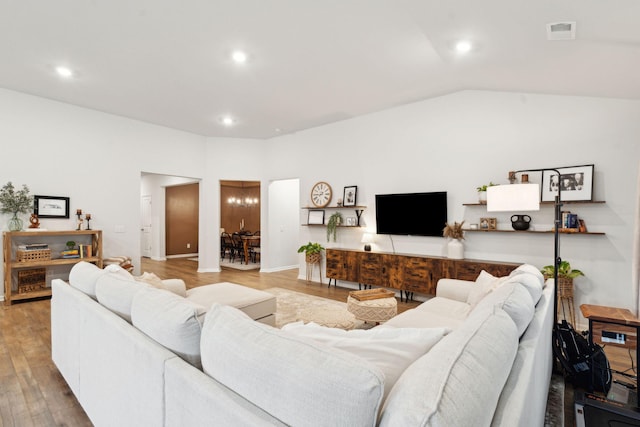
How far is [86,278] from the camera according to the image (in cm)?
222

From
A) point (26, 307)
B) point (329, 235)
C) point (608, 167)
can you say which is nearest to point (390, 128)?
point (329, 235)

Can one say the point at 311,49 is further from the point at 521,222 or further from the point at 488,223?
the point at 521,222

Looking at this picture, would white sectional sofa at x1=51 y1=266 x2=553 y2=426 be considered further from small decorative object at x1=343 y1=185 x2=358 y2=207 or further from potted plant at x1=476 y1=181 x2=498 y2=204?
small decorative object at x1=343 y1=185 x2=358 y2=207

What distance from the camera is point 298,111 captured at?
5.68 m

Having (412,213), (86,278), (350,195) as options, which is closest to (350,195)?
(350,195)

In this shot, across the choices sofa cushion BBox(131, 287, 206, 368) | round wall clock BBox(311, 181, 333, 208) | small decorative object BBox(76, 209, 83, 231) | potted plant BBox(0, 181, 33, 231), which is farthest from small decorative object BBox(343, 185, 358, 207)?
potted plant BBox(0, 181, 33, 231)

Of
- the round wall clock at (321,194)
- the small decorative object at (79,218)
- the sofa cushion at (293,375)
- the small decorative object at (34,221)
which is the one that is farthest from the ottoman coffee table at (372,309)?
the small decorative object at (34,221)

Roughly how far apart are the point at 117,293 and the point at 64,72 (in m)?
3.98

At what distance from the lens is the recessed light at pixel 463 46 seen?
3.12 m

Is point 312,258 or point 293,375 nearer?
point 293,375

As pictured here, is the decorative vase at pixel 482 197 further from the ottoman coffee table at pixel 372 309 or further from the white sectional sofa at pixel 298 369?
the white sectional sofa at pixel 298 369

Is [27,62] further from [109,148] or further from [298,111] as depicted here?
[298,111]

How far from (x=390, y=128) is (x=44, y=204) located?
18.9 ft

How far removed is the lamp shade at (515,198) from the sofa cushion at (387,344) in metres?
2.04
